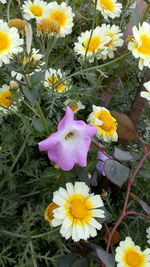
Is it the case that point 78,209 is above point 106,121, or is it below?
below

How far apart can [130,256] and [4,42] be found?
0.48m

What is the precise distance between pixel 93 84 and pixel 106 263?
1.61 ft

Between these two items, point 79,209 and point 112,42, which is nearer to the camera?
point 79,209

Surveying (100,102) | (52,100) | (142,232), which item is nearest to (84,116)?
(100,102)

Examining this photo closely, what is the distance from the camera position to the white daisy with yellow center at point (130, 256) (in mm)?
825

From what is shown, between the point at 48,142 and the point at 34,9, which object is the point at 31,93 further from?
the point at 34,9

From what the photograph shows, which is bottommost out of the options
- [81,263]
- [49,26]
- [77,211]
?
[81,263]

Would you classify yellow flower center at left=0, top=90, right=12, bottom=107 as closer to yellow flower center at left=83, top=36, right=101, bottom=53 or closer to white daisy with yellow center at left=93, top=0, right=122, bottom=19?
yellow flower center at left=83, top=36, right=101, bottom=53

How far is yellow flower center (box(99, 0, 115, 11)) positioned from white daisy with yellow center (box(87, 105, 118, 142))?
1.17 ft

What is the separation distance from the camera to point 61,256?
0.88 meters

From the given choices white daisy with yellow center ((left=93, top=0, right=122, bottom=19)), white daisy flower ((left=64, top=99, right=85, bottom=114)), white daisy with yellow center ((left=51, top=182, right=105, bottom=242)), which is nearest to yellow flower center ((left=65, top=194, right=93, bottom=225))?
white daisy with yellow center ((left=51, top=182, right=105, bottom=242))

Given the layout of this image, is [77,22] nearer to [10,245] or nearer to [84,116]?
[84,116]

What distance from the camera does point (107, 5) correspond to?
118 centimetres

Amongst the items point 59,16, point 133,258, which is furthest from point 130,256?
point 59,16
